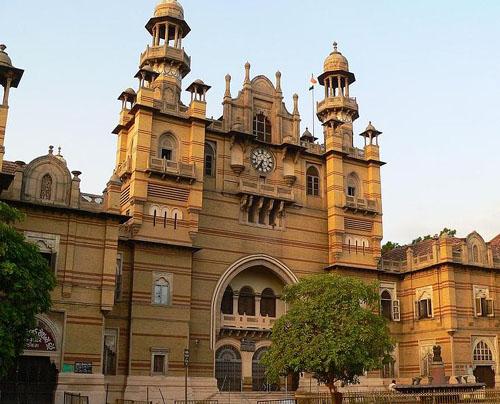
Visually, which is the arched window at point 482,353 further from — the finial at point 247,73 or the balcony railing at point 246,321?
the finial at point 247,73

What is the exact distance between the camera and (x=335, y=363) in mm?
29766

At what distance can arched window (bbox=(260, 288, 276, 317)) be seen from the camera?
143 feet

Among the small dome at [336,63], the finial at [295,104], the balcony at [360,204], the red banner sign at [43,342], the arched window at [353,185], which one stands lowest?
the red banner sign at [43,342]

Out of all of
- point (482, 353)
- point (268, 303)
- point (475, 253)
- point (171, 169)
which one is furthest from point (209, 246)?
point (482, 353)

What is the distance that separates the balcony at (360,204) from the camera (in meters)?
45.9

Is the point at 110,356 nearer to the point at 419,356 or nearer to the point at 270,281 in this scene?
the point at 270,281

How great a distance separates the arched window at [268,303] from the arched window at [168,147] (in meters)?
11.0

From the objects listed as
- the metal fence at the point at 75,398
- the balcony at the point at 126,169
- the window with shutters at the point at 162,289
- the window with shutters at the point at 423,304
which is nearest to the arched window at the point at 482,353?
the window with shutters at the point at 423,304

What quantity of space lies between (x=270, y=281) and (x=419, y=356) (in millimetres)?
11681

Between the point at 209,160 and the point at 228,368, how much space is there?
523 inches

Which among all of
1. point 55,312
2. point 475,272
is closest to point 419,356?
point 475,272

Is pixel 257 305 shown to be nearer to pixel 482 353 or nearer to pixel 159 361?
pixel 159 361

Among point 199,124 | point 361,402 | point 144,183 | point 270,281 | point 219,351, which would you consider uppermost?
point 199,124

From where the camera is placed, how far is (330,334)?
30.4 metres
